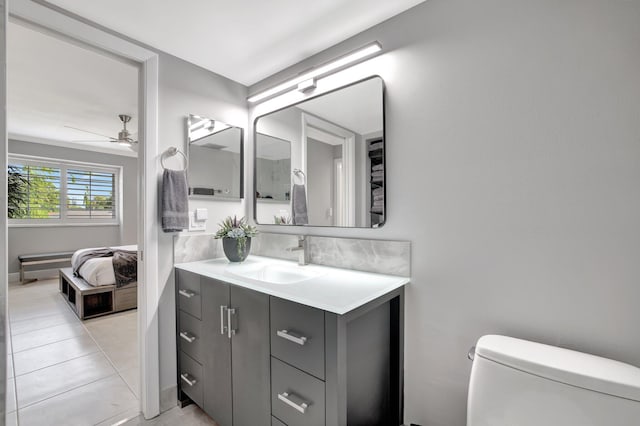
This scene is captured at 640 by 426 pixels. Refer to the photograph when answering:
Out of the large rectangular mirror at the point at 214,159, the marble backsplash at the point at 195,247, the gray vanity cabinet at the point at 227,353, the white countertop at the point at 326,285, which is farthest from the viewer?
the large rectangular mirror at the point at 214,159

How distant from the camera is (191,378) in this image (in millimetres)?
1702

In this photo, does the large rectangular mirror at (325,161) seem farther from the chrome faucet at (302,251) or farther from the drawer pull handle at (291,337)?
the drawer pull handle at (291,337)

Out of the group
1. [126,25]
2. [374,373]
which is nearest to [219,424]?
[374,373]

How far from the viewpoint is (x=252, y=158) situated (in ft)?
7.48

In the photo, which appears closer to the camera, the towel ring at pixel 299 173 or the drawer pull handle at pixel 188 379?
the drawer pull handle at pixel 188 379

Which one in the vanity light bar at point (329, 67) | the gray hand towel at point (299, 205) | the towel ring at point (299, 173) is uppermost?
the vanity light bar at point (329, 67)

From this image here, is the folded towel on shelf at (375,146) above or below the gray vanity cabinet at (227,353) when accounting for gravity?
above

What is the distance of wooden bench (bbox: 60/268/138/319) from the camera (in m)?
3.22

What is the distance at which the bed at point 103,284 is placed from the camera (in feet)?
10.7

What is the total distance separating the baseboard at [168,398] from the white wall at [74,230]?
4.90m

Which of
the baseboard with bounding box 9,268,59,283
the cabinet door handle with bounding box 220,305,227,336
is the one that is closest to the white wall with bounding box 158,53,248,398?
the cabinet door handle with bounding box 220,305,227,336

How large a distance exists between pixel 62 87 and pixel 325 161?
2711 millimetres

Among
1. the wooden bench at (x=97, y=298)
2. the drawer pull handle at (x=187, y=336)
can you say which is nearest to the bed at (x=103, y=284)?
the wooden bench at (x=97, y=298)

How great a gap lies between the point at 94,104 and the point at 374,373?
3.75 meters
